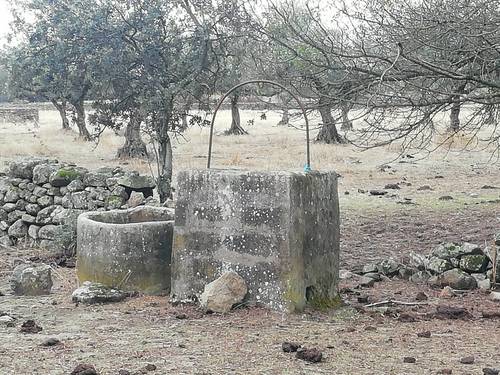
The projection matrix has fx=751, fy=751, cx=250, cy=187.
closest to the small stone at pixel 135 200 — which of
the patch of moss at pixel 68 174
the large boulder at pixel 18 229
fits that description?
the patch of moss at pixel 68 174

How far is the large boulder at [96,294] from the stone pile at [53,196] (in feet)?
9.92

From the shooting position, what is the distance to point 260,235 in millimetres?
6133

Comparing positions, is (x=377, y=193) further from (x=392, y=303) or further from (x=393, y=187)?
(x=392, y=303)

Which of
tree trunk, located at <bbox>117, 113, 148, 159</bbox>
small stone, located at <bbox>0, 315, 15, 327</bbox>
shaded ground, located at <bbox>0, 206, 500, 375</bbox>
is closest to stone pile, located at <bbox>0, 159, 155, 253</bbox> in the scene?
shaded ground, located at <bbox>0, 206, 500, 375</bbox>

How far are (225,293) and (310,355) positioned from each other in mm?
1580

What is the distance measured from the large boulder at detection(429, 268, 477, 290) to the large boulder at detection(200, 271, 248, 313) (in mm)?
2356

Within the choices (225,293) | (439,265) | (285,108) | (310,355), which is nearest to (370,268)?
(439,265)

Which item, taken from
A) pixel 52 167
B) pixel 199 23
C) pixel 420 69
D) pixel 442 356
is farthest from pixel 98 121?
pixel 442 356

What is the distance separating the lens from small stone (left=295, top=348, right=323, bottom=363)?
4.64 m

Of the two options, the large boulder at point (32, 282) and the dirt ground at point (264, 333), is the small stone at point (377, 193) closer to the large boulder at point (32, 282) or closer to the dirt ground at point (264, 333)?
the dirt ground at point (264, 333)

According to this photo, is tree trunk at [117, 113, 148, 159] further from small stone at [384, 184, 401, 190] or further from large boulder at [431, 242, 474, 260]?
large boulder at [431, 242, 474, 260]

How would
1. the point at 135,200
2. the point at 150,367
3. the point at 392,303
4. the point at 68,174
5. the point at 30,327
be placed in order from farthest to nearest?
the point at 68,174 < the point at 135,200 < the point at 392,303 < the point at 30,327 < the point at 150,367

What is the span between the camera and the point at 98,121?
14656 millimetres

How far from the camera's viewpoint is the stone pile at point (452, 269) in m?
7.37
